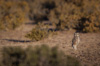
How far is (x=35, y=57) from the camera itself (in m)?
3.56

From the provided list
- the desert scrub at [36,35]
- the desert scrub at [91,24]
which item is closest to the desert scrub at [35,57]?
the desert scrub at [36,35]

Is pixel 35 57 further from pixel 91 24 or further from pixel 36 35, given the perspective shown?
pixel 91 24

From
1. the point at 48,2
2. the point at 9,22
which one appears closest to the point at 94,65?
the point at 9,22

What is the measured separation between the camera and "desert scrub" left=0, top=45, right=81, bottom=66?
11.7 ft

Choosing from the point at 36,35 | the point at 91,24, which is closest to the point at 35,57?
the point at 36,35

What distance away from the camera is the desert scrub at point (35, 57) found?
11.7ft

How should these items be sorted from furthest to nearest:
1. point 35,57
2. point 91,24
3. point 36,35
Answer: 1. point 91,24
2. point 36,35
3. point 35,57

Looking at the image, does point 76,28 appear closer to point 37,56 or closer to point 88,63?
point 88,63

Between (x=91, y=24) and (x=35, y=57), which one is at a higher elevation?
(x=35, y=57)

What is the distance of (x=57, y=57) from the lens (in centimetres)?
363

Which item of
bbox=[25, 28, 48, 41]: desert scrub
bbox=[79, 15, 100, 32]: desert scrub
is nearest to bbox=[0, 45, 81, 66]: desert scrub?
bbox=[25, 28, 48, 41]: desert scrub

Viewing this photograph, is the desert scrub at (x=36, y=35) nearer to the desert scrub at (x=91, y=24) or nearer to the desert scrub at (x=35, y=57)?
the desert scrub at (x=91, y=24)

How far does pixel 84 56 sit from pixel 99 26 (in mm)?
8754

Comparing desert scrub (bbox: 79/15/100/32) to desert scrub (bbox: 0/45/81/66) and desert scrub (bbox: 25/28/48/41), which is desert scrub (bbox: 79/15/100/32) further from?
desert scrub (bbox: 0/45/81/66)
